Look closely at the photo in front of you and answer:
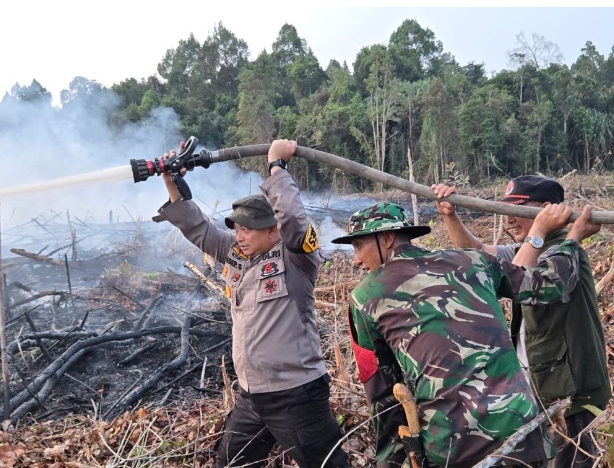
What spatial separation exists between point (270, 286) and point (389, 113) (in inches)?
939

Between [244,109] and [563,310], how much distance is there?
74.2ft

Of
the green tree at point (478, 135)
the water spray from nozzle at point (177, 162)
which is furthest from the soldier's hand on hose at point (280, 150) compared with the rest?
the green tree at point (478, 135)

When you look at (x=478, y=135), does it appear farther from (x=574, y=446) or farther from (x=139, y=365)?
(x=574, y=446)

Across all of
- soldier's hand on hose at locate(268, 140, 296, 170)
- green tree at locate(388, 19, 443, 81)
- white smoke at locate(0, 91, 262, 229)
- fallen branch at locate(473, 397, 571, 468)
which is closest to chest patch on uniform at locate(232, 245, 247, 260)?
soldier's hand on hose at locate(268, 140, 296, 170)

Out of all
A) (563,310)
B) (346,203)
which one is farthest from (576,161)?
(563,310)

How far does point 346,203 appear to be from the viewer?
18062 mm

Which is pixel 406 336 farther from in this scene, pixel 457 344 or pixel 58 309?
pixel 58 309

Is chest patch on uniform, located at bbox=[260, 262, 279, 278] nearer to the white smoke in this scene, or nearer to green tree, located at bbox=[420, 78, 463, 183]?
the white smoke

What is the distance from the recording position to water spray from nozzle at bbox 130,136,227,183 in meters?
2.51

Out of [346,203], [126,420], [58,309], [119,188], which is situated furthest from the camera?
[119,188]

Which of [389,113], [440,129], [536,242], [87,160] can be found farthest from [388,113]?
[536,242]

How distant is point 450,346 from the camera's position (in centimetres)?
177

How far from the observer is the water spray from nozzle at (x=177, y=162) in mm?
2512

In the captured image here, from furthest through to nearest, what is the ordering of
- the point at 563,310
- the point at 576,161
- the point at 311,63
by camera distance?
the point at 311,63
the point at 576,161
the point at 563,310
